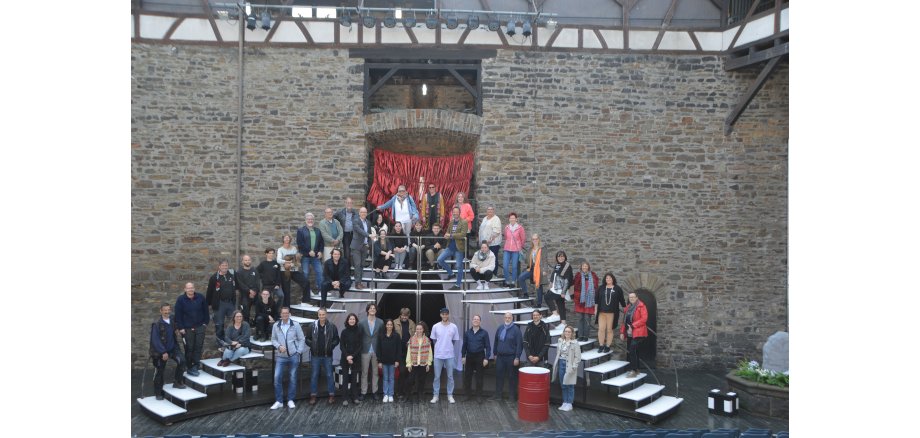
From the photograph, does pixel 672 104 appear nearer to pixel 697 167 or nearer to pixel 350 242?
pixel 697 167

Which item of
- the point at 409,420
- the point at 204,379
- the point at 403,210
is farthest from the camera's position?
the point at 403,210

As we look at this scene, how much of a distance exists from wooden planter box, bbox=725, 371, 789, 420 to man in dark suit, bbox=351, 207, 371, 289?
5450mm

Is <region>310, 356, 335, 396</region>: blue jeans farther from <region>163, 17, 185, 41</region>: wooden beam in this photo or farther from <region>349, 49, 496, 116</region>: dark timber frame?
<region>163, 17, 185, 41</region>: wooden beam

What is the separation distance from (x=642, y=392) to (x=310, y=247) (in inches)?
198

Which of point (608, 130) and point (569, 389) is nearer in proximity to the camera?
point (569, 389)

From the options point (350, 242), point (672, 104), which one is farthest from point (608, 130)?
point (350, 242)

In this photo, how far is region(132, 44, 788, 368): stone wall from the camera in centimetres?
1180

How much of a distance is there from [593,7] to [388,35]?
354 centimetres

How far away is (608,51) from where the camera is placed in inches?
479

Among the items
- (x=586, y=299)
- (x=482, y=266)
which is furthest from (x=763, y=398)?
(x=482, y=266)

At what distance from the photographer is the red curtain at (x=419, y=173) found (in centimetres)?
1257

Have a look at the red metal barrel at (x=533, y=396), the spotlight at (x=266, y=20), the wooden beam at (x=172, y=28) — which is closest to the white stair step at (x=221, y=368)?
the red metal barrel at (x=533, y=396)

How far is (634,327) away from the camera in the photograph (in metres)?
9.62

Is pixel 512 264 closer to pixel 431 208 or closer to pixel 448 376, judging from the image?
pixel 431 208
